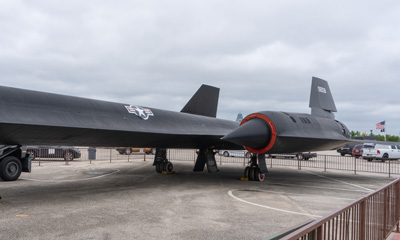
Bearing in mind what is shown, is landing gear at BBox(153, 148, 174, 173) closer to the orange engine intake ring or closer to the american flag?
the orange engine intake ring

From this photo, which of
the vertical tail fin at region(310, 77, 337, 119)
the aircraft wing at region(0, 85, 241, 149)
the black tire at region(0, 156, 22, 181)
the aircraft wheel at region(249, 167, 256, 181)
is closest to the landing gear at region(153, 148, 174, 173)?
the aircraft wing at region(0, 85, 241, 149)

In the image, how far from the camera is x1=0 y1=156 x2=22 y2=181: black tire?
1087cm

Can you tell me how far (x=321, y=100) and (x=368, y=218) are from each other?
1148 centimetres

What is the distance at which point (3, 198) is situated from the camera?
7.92m

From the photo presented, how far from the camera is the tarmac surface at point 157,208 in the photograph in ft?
17.3

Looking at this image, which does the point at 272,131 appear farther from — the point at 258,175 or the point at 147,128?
the point at 147,128

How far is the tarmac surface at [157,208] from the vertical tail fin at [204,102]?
5.46 m

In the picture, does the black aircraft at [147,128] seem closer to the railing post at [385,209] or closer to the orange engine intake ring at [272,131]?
the orange engine intake ring at [272,131]

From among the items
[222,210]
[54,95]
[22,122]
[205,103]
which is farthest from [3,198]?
[205,103]

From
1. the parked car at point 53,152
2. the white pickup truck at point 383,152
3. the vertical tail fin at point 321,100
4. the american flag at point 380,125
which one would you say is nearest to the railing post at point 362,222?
the vertical tail fin at point 321,100

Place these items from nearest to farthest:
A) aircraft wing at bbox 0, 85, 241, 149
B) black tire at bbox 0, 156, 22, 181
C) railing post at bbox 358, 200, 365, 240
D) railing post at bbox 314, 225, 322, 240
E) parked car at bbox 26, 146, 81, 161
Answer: railing post at bbox 314, 225, 322, 240
railing post at bbox 358, 200, 365, 240
aircraft wing at bbox 0, 85, 241, 149
black tire at bbox 0, 156, 22, 181
parked car at bbox 26, 146, 81, 161

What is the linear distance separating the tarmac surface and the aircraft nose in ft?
5.14

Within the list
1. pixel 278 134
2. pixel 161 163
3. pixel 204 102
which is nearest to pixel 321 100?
pixel 278 134

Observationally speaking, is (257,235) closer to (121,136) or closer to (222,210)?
(222,210)
